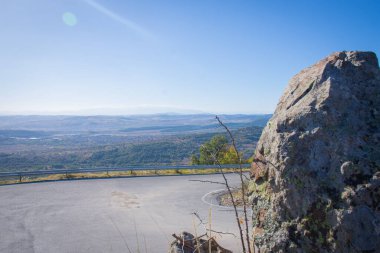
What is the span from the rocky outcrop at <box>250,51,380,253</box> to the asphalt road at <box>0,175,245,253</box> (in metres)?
3.90

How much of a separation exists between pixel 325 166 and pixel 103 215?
1082 centimetres

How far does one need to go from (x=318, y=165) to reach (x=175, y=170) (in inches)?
874

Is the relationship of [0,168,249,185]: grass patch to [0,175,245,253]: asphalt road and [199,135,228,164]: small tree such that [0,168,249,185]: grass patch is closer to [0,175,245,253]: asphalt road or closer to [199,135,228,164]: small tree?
[199,135,228,164]: small tree

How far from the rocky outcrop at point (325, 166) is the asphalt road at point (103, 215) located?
3899 millimetres

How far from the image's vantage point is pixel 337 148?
310 cm

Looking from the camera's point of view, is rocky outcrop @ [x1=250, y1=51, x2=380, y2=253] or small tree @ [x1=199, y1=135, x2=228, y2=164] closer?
rocky outcrop @ [x1=250, y1=51, x2=380, y2=253]

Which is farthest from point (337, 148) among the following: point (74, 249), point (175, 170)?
point (175, 170)

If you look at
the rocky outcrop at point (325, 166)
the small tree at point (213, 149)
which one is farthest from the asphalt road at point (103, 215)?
the rocky outcrop at point (325, 166)

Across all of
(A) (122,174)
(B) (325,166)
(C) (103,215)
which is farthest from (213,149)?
(A) (122,174)

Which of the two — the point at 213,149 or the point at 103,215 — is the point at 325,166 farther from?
the point at 103,215

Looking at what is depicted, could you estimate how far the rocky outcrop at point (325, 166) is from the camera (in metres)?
2.80

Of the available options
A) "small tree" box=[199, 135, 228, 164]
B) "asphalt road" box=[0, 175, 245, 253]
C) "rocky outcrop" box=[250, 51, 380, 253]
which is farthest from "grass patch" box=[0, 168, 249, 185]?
"rocky outcrop" box=[250, 51, 380, 253]

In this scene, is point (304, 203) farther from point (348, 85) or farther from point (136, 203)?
point (136, 203)

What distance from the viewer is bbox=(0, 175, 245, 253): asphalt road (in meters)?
9.34
